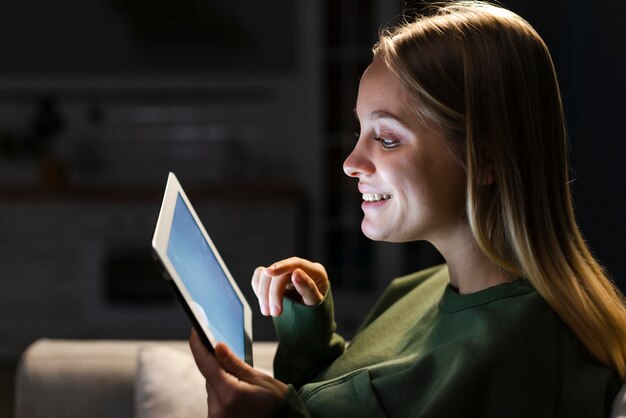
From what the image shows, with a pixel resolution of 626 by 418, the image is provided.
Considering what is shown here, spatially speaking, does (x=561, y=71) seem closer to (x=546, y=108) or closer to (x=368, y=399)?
(x=546, y=108)

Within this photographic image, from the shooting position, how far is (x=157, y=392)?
1.31 m

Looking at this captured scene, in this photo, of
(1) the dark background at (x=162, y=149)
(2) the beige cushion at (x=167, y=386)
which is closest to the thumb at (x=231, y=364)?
(2) the beige cushion at (x=167, y=386)

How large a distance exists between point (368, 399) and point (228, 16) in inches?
164

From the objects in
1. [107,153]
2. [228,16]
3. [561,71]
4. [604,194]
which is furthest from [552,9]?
[107,153]

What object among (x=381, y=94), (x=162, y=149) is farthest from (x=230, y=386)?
(x=162, y=149)

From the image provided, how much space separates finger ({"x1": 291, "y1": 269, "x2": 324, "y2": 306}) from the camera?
103 cm

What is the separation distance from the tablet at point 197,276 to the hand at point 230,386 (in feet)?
0.05

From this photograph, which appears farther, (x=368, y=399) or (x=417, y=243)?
(x=417, y=243)

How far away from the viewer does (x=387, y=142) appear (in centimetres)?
95

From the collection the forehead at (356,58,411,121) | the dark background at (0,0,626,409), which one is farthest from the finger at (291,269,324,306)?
the dark background at (0,0,626,409)

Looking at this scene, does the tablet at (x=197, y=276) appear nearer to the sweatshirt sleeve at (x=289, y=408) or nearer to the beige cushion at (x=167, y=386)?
the sweatshirt sleeve at (x=289, y=408)

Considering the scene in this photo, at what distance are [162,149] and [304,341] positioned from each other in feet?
13.1

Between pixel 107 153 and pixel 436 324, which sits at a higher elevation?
pixel 436 324

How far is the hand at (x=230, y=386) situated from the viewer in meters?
0.82
